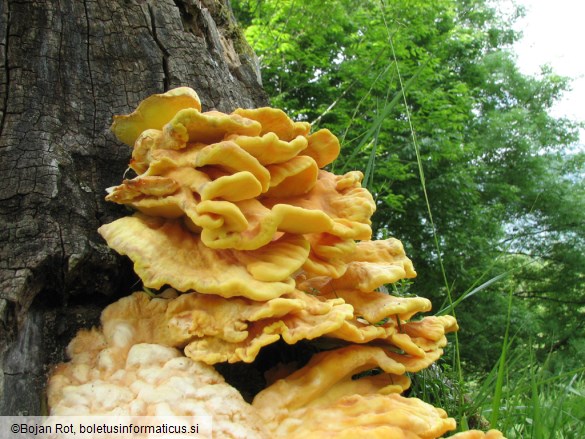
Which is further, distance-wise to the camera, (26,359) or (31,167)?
(31,167)

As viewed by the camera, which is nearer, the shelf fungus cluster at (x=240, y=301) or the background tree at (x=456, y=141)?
the shelf fungus cluster at (x=240, y=301)

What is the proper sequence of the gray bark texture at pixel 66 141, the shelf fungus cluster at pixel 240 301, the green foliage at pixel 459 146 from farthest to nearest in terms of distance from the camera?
1. the green foliage at pixel 459 146
2. the gray bark texture at pixel 66 141
3. the shelf fungus cluster at pixel 240 301

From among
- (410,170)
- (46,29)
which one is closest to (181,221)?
(46,29)

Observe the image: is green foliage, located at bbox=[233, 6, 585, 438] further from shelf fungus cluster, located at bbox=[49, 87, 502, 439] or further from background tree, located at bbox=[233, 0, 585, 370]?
shelf fungus cluster, located at bbox=[49, 87, 502, 439]

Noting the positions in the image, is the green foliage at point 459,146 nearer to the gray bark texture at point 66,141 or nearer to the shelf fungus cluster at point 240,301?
the gray bark texture at point 66,141

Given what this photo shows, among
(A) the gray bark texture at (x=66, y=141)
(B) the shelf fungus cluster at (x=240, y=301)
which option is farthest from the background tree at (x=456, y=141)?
(B) the shelf fungus cluster at (x=240, y=301)

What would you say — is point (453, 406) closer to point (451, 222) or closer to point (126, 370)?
point (126, 370)

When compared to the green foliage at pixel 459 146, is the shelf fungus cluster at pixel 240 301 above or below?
below
